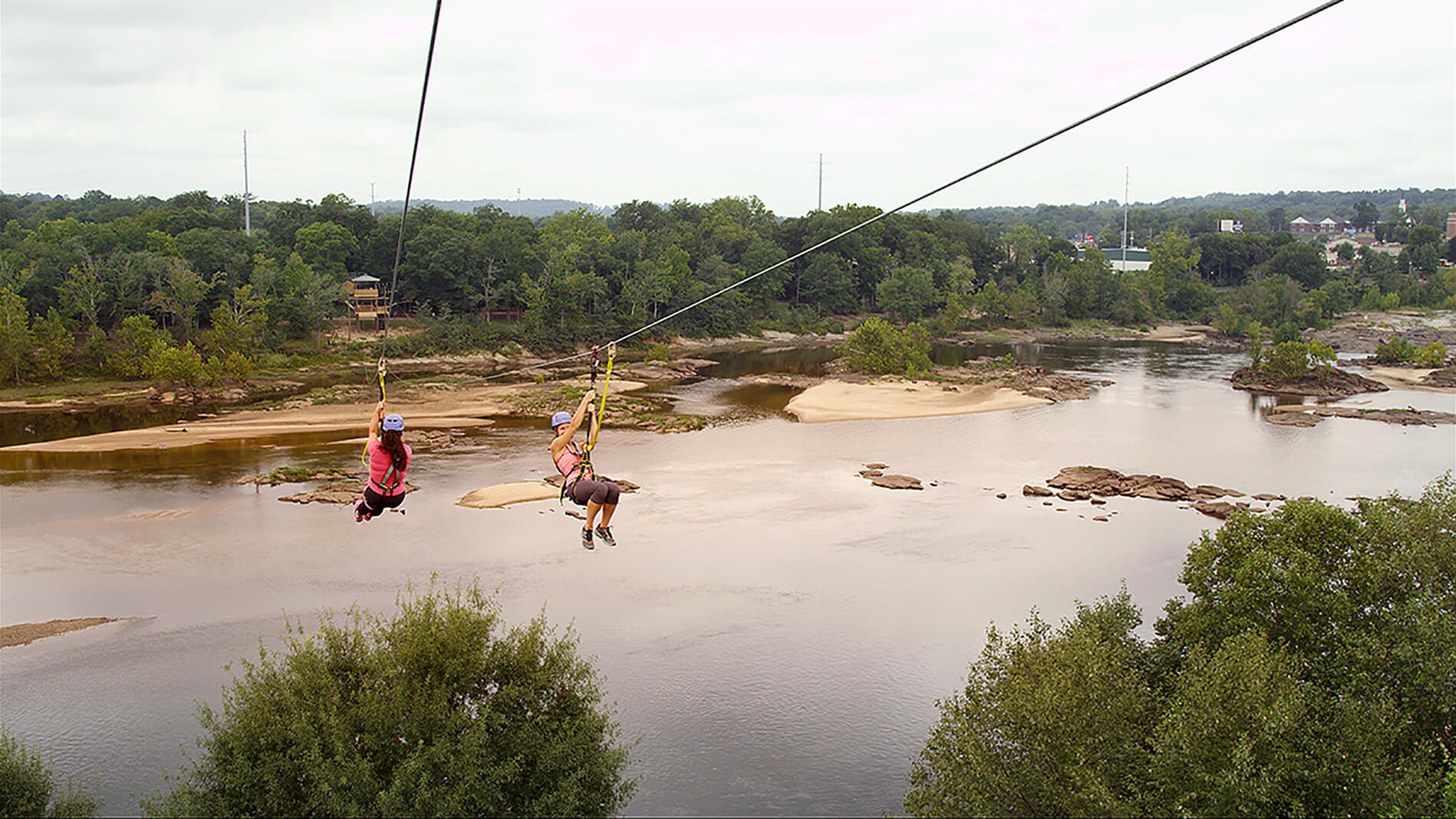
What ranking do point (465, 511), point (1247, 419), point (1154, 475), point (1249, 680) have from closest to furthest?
point (1249, 680) < point (465, 511) < point (1154, 475) < point (1247, 419)

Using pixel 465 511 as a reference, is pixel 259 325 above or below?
above

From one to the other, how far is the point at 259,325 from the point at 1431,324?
89277mm

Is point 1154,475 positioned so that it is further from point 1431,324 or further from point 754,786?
point 1431,324

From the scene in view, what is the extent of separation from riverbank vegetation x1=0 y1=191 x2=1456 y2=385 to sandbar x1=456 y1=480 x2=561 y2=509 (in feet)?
76.3

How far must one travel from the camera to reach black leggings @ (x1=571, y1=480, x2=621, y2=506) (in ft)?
36.6

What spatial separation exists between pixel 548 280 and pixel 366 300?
37.0ft

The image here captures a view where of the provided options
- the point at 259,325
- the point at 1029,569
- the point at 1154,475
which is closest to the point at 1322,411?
the point at 1154,475

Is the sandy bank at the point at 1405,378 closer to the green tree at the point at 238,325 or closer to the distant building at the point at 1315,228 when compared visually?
the green tree at the point at 238,325

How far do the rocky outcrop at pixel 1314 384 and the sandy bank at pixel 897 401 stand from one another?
12.3 meters

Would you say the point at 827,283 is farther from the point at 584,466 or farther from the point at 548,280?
the point at 584,466

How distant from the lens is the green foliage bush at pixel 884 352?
55.8 metres

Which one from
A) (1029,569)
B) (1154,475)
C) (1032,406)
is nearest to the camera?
(1029,569)

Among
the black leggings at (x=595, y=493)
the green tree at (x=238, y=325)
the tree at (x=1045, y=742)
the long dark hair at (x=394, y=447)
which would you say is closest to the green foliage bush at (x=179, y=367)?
the green tree at (x=238, y=325)

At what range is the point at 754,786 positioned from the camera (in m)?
15.1
